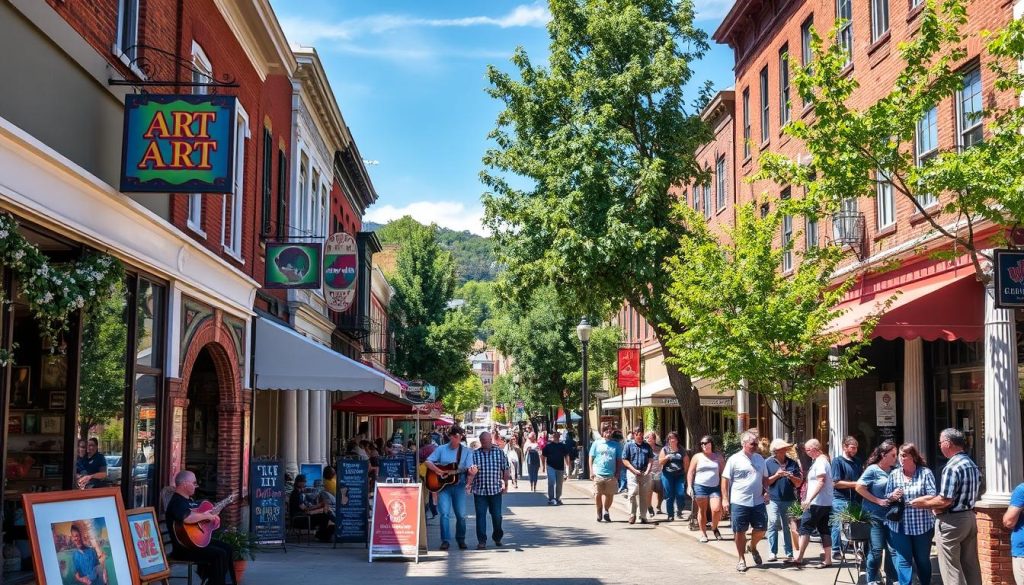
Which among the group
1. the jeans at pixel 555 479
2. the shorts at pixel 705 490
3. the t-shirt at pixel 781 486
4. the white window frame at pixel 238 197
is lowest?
the jeans at pixel 555 479

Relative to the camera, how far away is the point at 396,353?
53000 mm

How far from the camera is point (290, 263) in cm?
1923

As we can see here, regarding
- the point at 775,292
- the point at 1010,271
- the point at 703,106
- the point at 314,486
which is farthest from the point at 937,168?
the point at 703,106

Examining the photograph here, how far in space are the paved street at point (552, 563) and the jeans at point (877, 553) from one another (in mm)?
1029

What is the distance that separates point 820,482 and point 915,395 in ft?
17.4

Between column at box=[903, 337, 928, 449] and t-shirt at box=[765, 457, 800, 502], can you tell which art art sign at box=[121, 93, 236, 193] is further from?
column at box=[903, 337, 928, 449]

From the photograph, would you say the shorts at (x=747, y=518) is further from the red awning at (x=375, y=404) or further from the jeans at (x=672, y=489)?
the red awning at (x=375, y=404)

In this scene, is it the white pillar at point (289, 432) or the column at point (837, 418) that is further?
the white pillar at point (289, 432)

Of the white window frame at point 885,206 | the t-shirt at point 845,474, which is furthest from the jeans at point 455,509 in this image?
the white window frame at point 885,206

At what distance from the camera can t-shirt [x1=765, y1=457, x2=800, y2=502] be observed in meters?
15.1

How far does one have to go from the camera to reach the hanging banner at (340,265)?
22516 mm

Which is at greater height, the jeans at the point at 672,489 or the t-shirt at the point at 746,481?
the t-shirt at the point at 746,481

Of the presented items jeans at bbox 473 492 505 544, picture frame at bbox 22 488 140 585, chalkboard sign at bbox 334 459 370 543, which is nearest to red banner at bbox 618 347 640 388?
jeans at bbox 473 492 505 544

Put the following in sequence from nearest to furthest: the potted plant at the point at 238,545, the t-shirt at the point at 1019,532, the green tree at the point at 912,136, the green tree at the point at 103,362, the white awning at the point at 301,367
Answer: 1. the t-shirt at the point at 1019,532
2. the green tree at the point at 912,136
3. the green tree at the point at 103,362
4. the potted plant at the point at 238,545
5. the white awning at the point at 301,367
